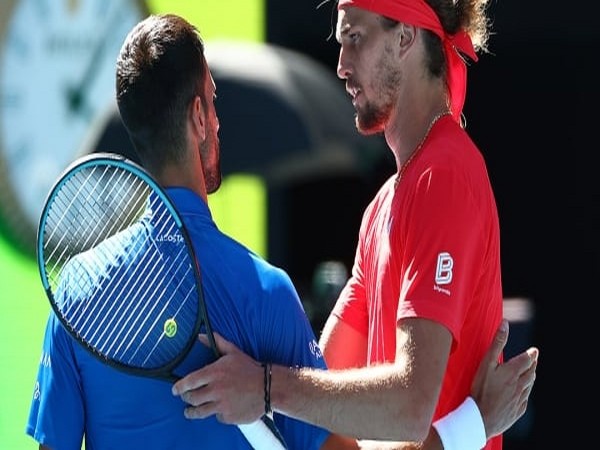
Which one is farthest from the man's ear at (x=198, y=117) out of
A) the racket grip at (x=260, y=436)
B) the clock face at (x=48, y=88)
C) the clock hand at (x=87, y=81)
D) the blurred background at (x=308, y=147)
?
the clock hand at (x=87, y=81)

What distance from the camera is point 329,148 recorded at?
6.23 meters

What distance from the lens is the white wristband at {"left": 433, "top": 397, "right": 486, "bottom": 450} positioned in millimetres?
2955

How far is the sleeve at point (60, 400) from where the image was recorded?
2822 millimetres

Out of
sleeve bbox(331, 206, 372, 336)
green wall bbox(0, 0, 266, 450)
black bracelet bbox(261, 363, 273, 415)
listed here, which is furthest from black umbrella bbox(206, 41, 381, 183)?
black bracelet bbox(261, 363, 273, 415)

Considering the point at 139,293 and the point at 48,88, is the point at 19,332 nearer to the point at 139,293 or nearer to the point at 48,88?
the point at 48,88

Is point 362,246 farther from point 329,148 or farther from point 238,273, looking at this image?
point 329,148

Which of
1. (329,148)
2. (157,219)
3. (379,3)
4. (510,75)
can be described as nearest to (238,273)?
→ (157,219)

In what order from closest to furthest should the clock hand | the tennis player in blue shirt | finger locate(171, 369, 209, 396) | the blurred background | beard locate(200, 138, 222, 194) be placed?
→ finger locate(171, 369, 209, 396) → the tennis player in blue shirt → beard locate(200, 138, 222, 194) → the blurred background → the clock hand

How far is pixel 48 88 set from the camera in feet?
21.4

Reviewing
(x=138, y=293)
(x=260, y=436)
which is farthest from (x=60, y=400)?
(x=260, y=436)

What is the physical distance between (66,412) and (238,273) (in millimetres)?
426

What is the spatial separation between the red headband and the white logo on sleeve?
0.40 metres

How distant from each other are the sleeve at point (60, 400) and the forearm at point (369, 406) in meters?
0.42

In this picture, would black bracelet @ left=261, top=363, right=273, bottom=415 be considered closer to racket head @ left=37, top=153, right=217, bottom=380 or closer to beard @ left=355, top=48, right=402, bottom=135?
racket head @ left=37, top=153, right=217, bottom=380
